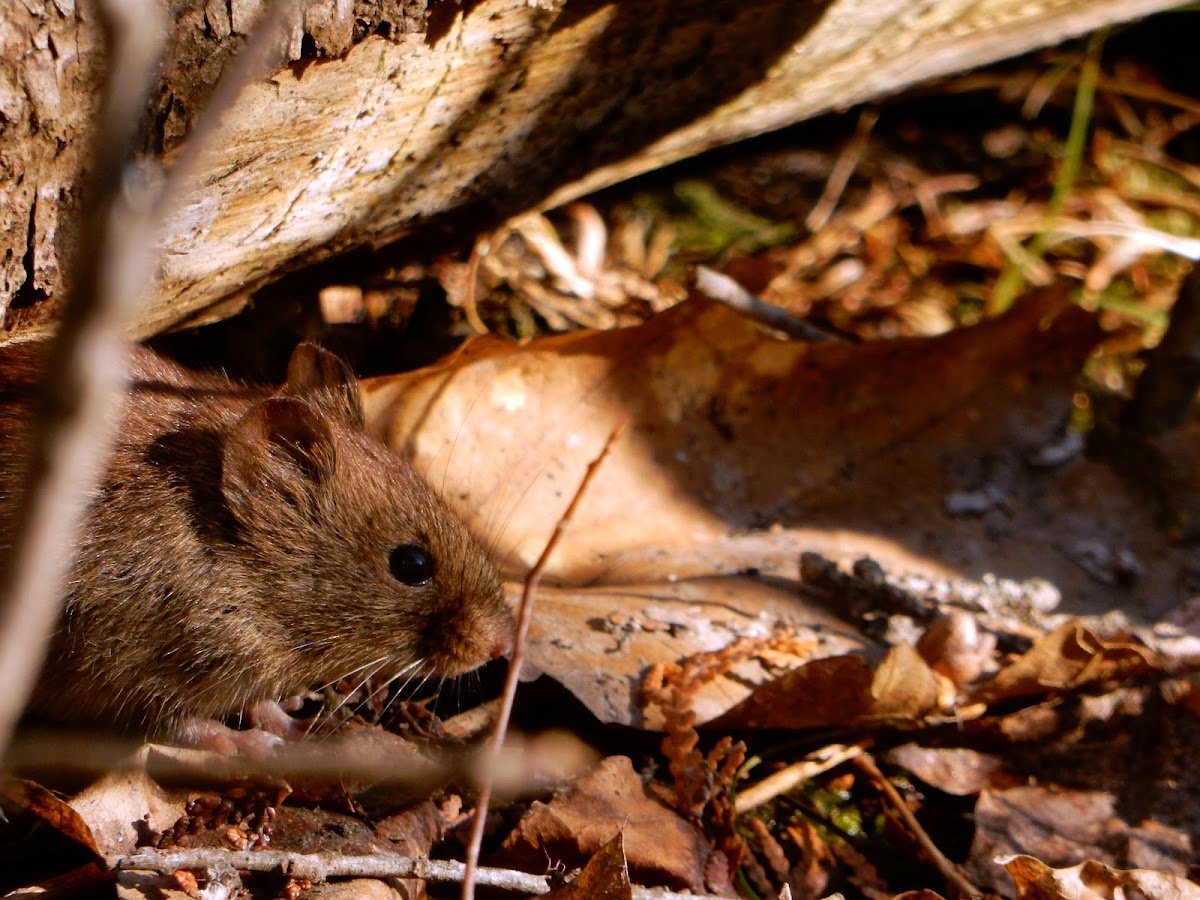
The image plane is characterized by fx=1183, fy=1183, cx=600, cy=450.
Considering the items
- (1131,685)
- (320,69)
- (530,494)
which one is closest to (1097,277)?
(1131,685)

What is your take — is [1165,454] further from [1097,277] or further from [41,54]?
[41,54]

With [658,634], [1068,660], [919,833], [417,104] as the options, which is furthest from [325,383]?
[1068,660]

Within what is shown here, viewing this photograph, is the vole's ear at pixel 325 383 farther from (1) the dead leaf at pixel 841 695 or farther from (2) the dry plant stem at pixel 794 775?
(2) the dry plant stem at pixel 794 775

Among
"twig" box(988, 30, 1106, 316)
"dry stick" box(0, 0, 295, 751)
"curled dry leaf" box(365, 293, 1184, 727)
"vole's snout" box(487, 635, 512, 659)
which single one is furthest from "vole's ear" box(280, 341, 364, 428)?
"twig" box(988, 30, 1106, 316)

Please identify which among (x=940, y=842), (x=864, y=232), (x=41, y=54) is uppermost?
(x=41, y=54)

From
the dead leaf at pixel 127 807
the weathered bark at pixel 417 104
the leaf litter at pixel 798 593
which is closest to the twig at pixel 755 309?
the leaf litter at pixel 798 593

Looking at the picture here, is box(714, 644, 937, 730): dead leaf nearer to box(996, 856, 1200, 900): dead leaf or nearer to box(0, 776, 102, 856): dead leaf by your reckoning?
box(996, 856, 1200, 900): dead leaf

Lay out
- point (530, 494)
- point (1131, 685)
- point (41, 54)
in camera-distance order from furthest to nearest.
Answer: point (530, 494)
point (1131, 685)
point (41, 54)
